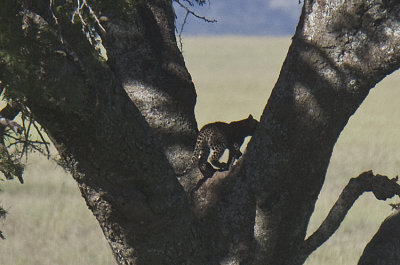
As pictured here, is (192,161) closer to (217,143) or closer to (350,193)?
(350,193)

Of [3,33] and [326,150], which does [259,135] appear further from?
[3,33]

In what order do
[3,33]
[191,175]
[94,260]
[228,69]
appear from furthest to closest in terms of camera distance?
[228,69] → [94,260] → [191,175] → [3,33]

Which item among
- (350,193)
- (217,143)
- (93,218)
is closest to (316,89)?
(350,193)

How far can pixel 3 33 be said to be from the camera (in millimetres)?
3031

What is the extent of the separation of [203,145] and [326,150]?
1891 mm

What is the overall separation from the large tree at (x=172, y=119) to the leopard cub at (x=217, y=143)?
271mm

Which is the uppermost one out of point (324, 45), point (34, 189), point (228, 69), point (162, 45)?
point (228, 69)

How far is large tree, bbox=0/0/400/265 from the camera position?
3.31 metres

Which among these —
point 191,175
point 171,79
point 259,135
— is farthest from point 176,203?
point 171,79

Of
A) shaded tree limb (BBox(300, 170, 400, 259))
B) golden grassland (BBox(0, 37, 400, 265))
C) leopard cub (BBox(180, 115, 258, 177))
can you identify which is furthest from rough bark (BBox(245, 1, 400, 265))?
golden grassland (BBox(0, 37, 400, 265))

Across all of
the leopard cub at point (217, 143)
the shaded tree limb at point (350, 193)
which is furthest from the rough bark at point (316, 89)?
the leopard cub at point (217, 143)

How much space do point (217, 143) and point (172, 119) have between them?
1618mm

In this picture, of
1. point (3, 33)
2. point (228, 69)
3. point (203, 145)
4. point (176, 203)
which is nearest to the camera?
point (3, 33)

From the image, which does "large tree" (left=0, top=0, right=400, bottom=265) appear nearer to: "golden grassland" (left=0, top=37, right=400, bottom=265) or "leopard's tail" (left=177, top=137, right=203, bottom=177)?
"leopard's tail" (left=177, top=137, right=203, bottom=177)
